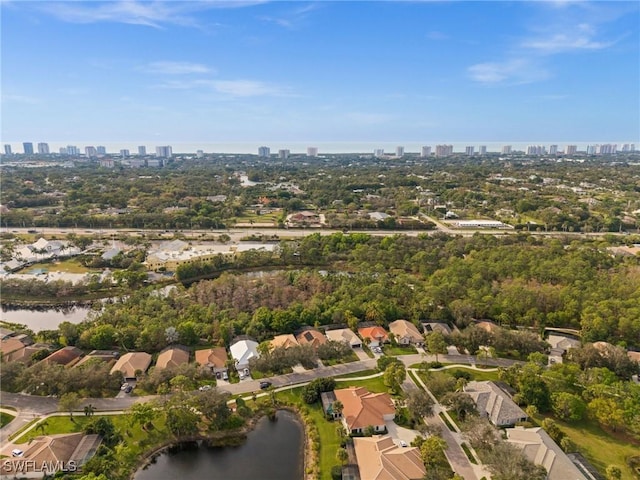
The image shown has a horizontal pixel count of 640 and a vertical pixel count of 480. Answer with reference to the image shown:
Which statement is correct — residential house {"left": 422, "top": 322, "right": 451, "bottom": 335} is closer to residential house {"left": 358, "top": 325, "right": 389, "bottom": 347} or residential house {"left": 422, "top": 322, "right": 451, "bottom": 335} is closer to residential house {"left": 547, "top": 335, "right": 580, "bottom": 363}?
residential house {"left": 358, "top": 325, "right": 389, "bottom": 347}

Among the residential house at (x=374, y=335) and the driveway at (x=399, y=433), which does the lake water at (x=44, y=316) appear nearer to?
the residential house at (x=374, y=335)

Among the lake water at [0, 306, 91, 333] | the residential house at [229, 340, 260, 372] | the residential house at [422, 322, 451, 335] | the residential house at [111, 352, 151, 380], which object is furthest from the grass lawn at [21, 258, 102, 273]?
the residential house at [422, 322, 451, 335]

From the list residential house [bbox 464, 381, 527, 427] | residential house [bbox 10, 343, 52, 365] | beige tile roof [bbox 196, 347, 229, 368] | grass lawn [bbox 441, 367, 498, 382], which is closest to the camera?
residential house [bbox 464, 381, 527, 427]

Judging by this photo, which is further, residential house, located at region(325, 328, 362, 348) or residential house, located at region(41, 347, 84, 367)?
residential house, located at region(325, 328, 362, 348)

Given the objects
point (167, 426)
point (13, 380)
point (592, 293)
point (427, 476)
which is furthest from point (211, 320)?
point (592, 293)

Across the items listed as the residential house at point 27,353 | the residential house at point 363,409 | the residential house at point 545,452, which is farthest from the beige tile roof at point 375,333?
the residential house at point 27,353

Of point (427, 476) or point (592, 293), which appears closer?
point (427, 476)

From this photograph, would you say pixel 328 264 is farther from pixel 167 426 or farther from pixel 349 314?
pixel 167 426

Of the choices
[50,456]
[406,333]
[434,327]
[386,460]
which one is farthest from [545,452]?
[50,456]
